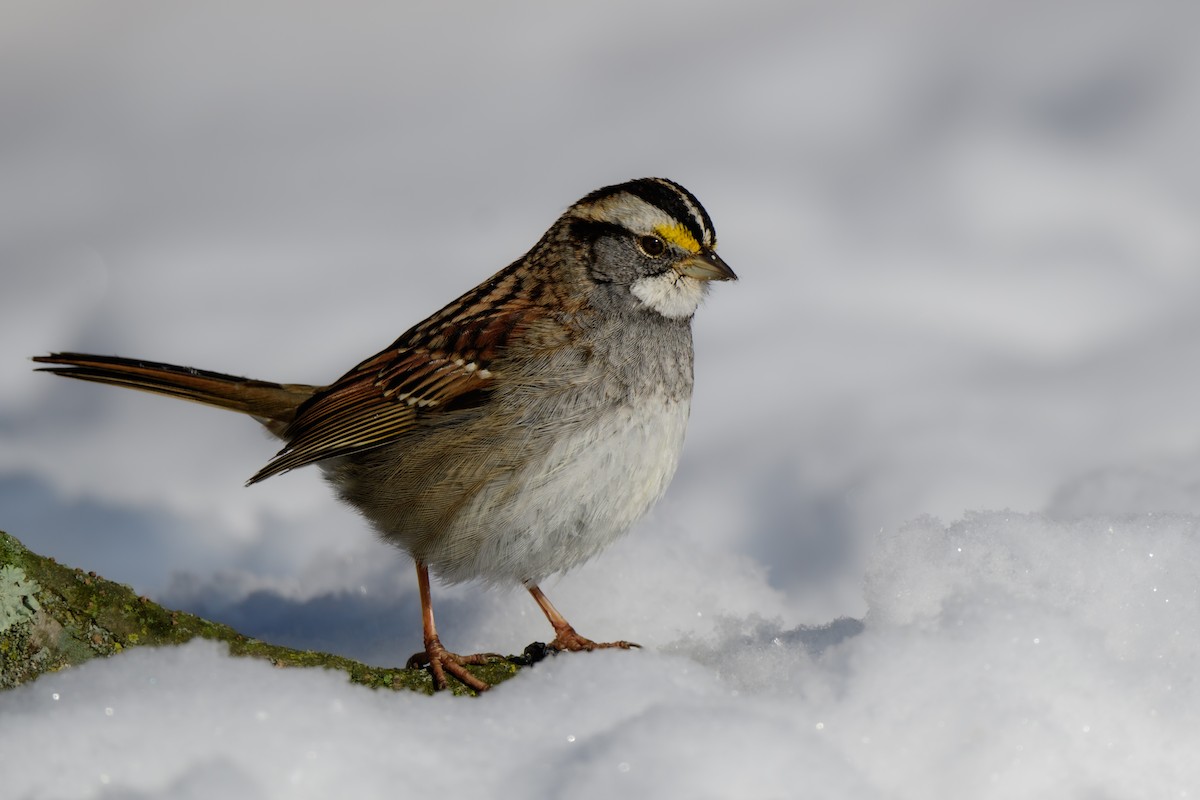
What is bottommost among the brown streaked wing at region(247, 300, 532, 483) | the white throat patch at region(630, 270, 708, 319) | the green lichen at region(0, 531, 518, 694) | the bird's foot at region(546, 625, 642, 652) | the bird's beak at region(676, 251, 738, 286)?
the bird's foot at region(546, 625, 642, 652)

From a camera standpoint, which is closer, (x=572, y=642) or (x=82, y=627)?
(x=82, y=627)

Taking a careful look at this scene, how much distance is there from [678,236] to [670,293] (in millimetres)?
262

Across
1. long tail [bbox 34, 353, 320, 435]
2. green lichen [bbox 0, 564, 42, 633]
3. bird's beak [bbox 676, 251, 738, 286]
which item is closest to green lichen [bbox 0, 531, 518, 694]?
green lichen [bbox 0, 564, 42, 633]

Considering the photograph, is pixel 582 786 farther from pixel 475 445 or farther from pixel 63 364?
pixel 63 364

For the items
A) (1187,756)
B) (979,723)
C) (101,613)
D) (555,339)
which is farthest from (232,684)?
(1187,756)

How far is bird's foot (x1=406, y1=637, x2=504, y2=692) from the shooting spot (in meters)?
5.00

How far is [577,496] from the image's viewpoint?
16.1ft

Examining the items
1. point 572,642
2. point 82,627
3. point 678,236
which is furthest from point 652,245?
point 82,627

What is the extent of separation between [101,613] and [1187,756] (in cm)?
401

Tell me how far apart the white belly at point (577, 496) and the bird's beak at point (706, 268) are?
0.63 metres

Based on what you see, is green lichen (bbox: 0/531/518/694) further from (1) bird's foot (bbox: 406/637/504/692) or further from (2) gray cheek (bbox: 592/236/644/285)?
(2) gray cheek (bbox: 592/236/644/285)

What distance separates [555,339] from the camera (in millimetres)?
5230

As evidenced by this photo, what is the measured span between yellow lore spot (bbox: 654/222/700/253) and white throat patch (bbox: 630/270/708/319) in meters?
0.13

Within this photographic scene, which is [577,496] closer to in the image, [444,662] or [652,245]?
[444,662]
